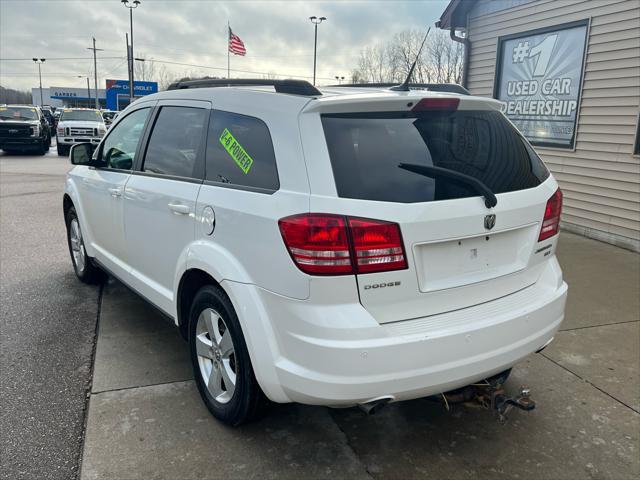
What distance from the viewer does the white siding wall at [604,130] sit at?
23.2ft

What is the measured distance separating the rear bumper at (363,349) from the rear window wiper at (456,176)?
50cm

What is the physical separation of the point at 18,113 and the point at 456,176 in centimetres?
2311

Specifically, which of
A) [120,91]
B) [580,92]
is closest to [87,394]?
[580,92]

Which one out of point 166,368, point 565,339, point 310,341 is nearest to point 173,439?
point 166,368

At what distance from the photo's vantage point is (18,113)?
21.6m

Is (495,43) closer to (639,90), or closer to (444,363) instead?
(639,90)

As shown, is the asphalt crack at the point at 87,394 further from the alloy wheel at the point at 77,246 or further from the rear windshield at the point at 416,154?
the rear windshield at the point at 416,154

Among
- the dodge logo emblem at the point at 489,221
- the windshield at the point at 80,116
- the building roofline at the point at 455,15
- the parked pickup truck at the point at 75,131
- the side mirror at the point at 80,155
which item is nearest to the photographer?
the dodge logo emblem at the point at 489,221

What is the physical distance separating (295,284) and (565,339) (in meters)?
2.77

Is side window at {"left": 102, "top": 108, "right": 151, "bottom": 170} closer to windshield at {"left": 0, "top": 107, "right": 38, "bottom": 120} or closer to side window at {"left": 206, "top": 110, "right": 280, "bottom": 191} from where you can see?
side window at {"left": 206, "top": 110, "right": 280, "bottom": 191}

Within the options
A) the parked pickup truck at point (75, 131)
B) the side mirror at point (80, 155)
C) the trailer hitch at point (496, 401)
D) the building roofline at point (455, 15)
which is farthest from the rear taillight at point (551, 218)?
the parked pickup truck at point (75, 131)

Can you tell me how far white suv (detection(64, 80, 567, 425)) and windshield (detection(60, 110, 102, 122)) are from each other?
21.3 meters

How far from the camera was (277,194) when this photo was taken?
2.50 meters

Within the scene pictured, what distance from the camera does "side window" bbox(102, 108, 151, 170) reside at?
158 inches
